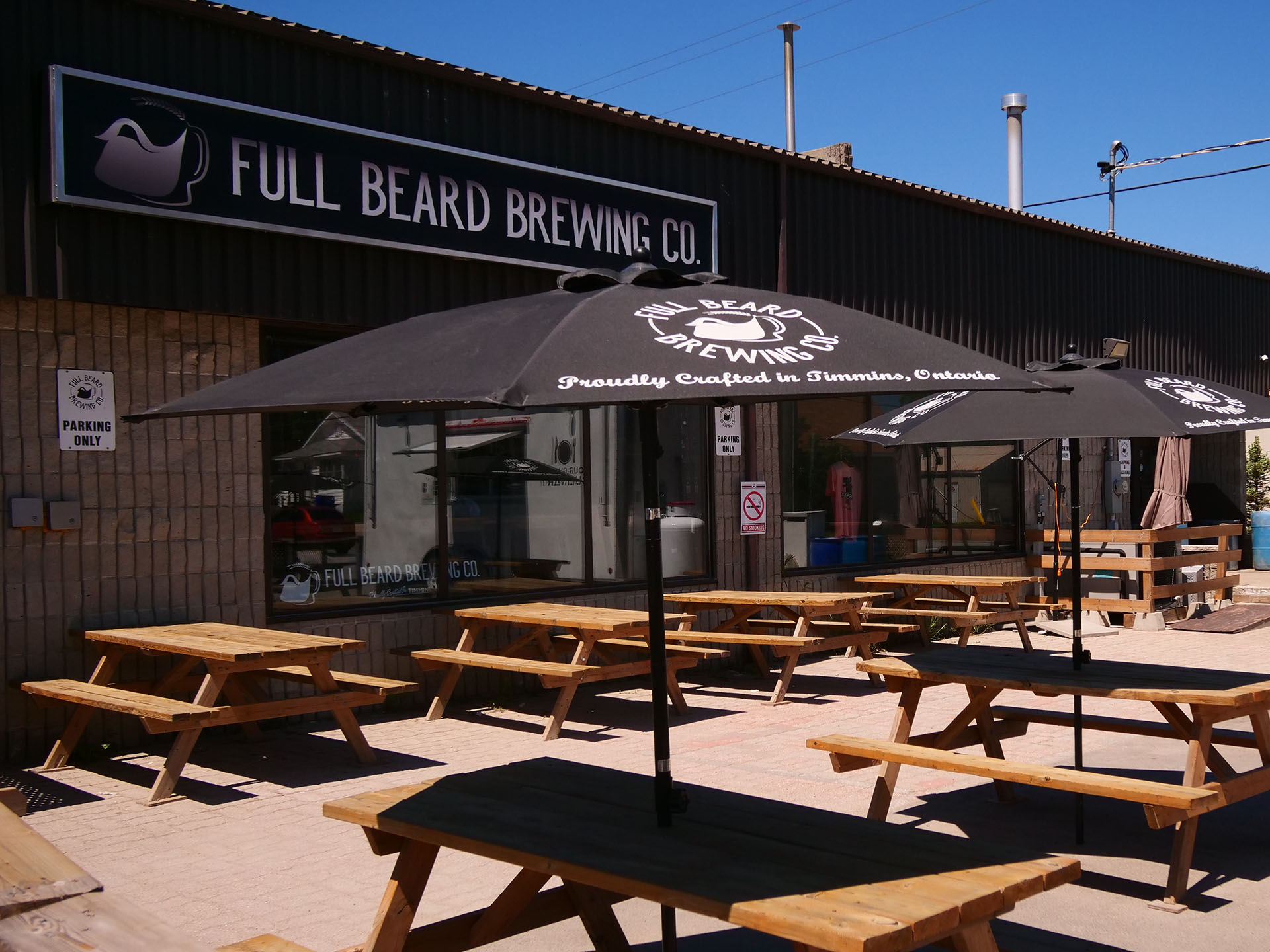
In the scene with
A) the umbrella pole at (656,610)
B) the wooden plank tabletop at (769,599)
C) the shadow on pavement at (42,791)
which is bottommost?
the shadow on pavement at (42,791)

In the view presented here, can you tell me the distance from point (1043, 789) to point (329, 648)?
4.06 meters

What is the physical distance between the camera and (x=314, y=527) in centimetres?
932

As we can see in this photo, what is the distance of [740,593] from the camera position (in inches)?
431

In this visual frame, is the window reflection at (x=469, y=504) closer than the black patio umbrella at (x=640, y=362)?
No

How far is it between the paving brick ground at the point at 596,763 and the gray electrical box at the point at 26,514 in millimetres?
1475

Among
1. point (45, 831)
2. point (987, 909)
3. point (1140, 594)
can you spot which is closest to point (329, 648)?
point (45, 831)

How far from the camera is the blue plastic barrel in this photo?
21.9m

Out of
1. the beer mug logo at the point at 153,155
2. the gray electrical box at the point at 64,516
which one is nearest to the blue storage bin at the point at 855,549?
the beer mug logo at the point at 153,155

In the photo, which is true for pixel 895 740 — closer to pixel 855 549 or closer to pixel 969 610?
pixel 969 610

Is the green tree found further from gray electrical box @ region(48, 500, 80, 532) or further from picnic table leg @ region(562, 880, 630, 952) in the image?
picnic table leg @ region(562, 880, 630, 952)

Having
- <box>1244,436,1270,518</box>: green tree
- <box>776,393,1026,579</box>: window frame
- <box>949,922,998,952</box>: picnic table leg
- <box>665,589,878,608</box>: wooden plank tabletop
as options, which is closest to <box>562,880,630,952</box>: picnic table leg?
<box>949,922,998,952</box>: picnic table leg

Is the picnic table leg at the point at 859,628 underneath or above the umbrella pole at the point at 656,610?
underneath

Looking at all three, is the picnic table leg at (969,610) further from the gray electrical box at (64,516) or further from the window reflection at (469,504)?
the gray electrical box at (64,516)

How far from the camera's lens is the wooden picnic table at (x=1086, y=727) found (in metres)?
5.04
